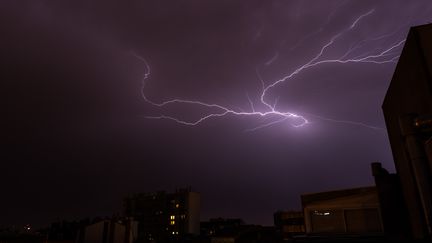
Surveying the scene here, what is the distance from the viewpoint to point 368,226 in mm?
13078

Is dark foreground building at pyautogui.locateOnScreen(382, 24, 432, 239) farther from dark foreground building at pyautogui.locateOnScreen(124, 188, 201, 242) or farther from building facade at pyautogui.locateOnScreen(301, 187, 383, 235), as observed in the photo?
dark foreground building at pyautogui.locateOnScreen(124, 188, 201, 242)

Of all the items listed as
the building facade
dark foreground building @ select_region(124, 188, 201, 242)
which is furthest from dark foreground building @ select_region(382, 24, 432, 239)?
dark foreground building @ select_region(124, 188, 201, 242)

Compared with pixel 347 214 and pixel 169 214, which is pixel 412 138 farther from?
pixel 169 214

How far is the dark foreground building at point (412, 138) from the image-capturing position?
845cm

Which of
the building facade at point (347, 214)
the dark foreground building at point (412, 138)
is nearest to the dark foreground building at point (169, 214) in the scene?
the building facade at point (347, 214)

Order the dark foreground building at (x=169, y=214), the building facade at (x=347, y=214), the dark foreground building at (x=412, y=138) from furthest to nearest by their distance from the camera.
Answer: the dark foreground building at (x=169, y=214), the building facade at (x=347, y=214), the dark foreground building at (x=412, y=138)

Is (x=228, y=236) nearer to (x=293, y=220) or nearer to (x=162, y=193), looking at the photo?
(x=293, y=220)

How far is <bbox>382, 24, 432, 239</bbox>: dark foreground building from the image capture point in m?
8.45

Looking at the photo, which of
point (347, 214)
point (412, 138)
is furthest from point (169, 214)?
point (412, 138)

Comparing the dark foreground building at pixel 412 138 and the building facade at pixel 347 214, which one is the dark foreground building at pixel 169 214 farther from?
the dark foreground building at pixel 412 138

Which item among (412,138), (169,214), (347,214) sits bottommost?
(347,214)

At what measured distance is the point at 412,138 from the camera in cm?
862

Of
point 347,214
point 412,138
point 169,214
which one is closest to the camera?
point 412,138

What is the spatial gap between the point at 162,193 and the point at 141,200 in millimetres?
6142
